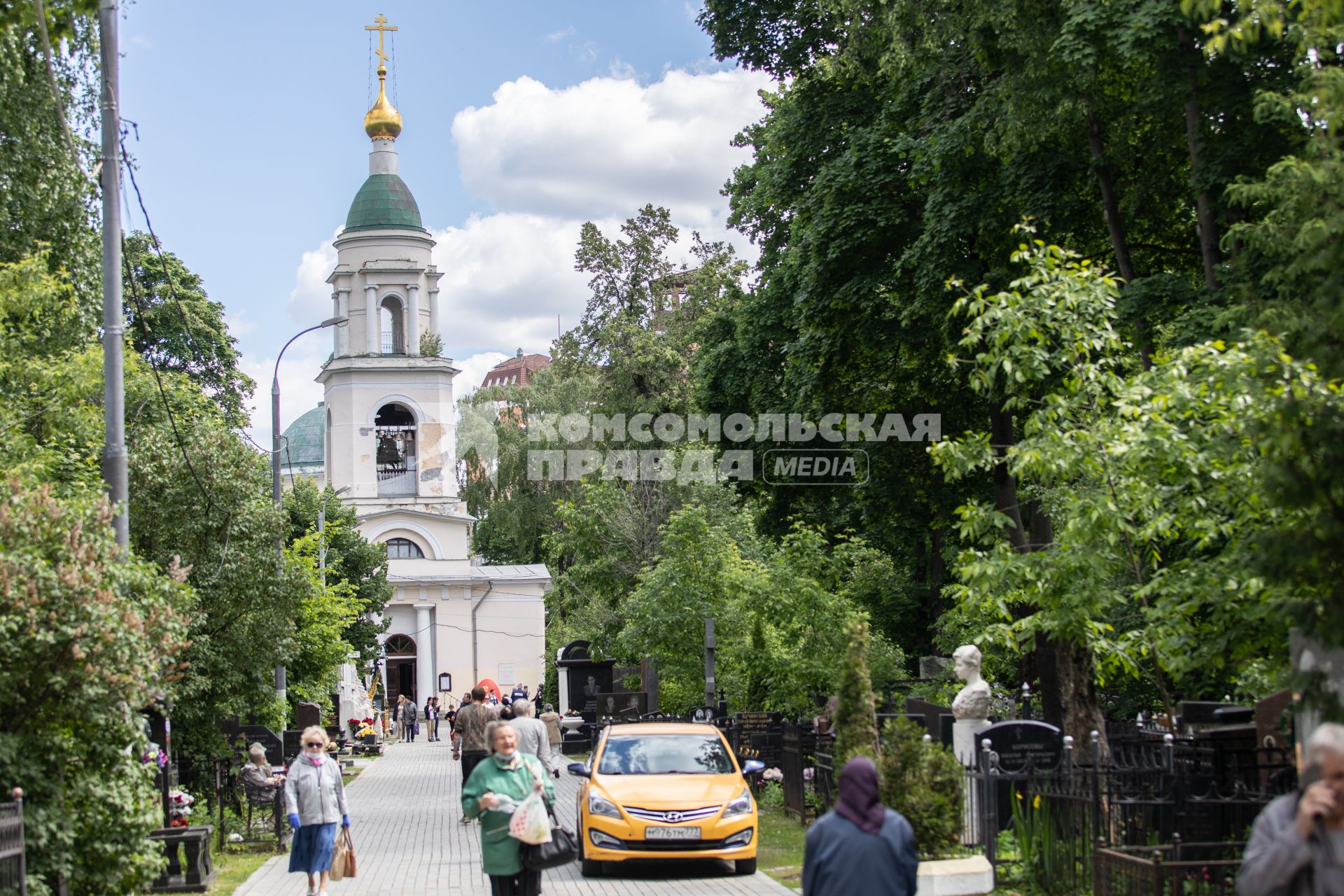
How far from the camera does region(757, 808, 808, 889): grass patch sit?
45.7 ft

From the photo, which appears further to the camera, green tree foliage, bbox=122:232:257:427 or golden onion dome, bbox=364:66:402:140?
golden onion dome, bbox=364:66:402:140

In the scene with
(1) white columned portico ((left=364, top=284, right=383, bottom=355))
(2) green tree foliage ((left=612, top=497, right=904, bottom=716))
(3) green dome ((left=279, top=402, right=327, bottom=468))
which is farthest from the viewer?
(3) green dome ((left=279, top=402, right=327, bottom=468))

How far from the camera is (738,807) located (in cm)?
1413

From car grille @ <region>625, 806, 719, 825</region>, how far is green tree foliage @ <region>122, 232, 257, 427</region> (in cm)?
3185

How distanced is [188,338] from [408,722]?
767 inches

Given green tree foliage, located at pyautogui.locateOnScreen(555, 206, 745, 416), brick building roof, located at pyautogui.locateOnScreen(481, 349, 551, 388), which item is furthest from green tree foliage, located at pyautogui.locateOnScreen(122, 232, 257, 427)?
brick building roof, located at pyautogui.locateOnScreen(481, 349, 551, 388)

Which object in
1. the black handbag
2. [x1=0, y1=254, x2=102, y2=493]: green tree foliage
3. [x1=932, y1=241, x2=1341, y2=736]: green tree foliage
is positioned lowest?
the black handbag

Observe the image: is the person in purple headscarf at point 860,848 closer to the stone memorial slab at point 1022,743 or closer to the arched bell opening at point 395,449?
the stone memorial slab at point 1022,743

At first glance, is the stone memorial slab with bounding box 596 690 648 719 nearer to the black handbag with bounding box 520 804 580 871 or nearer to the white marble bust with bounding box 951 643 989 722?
the white marble bust with bounding box 951 643 989 722

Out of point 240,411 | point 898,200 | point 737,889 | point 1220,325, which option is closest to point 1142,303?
point 1220,325

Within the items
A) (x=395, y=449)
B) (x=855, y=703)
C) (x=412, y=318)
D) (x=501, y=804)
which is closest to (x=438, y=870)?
(x=855, y=703)

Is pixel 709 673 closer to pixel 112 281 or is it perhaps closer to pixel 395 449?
pixel 112 281

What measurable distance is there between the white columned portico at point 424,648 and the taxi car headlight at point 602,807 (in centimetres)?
5740

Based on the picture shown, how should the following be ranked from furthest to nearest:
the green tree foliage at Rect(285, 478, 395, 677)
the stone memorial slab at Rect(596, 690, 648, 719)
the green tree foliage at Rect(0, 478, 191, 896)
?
the green tree foliage at Rect(285, 478, 395, 677) < the stone memorial slab at Rect(596, 690, 648, 719) < the green tree foliage at Rect(0, 478, 191, 896)
